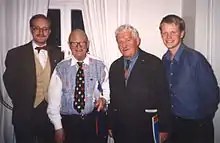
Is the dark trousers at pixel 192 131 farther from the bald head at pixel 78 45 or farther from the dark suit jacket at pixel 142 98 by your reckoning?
the bald head at pixel 78 45

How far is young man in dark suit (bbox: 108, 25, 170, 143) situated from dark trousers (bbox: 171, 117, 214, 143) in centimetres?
7

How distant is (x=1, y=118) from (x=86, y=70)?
592 millimetres

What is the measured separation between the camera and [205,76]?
1.31 m

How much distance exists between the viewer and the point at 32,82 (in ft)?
4.53


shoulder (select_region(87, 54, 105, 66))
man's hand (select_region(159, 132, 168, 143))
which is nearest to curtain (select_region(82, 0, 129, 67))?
shoulder (select_region(87, 54, 105, 66))

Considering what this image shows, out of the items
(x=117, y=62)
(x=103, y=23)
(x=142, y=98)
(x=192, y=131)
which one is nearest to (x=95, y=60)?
(x=117, y=62)

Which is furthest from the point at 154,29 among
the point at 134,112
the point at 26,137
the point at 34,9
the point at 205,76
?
the point at 26,137

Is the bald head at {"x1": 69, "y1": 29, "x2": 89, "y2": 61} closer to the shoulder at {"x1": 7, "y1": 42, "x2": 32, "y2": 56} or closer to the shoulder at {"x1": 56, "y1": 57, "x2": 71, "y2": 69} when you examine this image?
the shoulder at {"x1": 56, "y1": 57, "x2": 71, "y2": 69}

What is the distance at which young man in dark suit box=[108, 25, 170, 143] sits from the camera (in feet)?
4.40

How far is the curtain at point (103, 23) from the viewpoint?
4.89 feet

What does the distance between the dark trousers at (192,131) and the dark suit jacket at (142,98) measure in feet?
0.24

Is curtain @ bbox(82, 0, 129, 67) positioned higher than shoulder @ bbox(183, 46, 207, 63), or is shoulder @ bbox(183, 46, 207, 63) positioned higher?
curtain @ bbox(82, 0, 129, 67)

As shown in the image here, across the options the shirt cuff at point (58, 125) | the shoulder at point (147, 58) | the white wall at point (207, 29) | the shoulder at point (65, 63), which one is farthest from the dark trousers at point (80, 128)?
the white wall at point (207, 29)

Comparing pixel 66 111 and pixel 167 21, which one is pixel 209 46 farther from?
pixel 66 111
